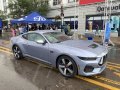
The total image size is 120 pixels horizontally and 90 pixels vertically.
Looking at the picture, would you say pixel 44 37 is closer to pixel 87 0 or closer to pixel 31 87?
pixel 31 87

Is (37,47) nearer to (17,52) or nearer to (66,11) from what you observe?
(17,52)

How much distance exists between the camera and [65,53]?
20.9 ft

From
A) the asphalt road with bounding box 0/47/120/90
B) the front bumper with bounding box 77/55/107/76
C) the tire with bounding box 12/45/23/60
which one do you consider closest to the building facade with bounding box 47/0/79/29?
the tire with bounding box 12/45/23/60

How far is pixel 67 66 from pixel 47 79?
714 mm

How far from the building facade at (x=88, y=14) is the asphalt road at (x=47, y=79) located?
17.1 m

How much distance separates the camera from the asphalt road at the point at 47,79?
5.62m

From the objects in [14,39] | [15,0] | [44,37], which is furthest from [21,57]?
[15,0]

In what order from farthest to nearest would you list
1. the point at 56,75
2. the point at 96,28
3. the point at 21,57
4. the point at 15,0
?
1. the point at 15,0
2. the point at 96,28
3. the point at 21,57
4. the point at 56,75

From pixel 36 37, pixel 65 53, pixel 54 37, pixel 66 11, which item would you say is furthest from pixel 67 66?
pixel 66 11

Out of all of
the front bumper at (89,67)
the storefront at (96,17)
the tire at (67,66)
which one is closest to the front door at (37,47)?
the tire at (67,66)

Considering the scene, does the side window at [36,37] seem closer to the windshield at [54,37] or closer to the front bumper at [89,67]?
the windshield at [54,37]

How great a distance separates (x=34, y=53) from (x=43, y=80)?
171 centimetres

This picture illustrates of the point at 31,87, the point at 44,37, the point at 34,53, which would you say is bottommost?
the point at 31,87

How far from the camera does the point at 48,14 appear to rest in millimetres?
33594
